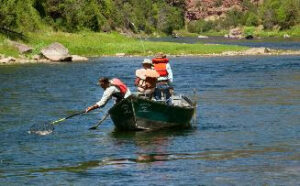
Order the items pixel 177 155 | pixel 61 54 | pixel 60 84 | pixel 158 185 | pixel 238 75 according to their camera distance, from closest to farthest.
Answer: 1. pixel 158 185
2. pixel 177 155
3. pixel 60 84
4. pixel 238 75
5. pixel 61 54

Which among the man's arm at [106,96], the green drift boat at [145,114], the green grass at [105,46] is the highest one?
the man's arm at [106,96]

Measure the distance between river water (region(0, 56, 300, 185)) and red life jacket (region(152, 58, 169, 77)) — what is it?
8.21 feet

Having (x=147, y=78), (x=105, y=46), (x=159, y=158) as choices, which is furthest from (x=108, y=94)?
(x=105, y=46)

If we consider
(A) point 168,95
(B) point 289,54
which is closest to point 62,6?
(B) point 289,54

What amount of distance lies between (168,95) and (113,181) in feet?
32.4

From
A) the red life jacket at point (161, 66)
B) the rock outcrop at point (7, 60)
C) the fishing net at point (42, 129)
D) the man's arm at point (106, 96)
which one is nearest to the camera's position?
the man's arm at point (106, 96)

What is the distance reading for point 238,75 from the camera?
188ft

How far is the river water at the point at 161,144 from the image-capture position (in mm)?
19234

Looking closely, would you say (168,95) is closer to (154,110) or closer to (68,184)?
(154,110)

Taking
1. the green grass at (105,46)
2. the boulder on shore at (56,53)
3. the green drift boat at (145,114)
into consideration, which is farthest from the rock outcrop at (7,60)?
the green drift boat at (145,114)

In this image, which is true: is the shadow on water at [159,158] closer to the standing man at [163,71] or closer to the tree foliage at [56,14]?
the standing man at [163,71]

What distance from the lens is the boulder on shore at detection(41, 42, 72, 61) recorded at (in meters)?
76.6

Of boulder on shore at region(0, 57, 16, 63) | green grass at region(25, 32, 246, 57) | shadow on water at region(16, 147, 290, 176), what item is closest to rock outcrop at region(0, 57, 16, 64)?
boulder on shore at region(0, 57, 16, 63)

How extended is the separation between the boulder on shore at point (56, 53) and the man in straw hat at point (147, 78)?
164 feet
